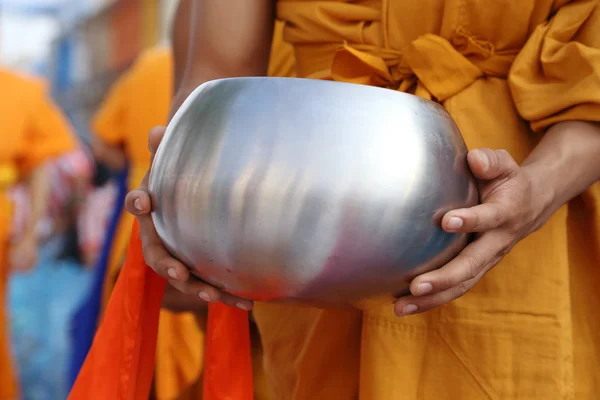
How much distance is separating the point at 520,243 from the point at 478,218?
0.62 ft

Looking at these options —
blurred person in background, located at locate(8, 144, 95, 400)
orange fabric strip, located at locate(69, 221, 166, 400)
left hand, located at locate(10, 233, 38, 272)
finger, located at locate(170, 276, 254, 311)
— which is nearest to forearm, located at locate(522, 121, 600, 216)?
finger, located at locate(170, 276, 254, 311)

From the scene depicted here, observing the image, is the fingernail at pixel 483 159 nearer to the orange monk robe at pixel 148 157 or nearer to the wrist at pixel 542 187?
the wrist at pixel 542 187

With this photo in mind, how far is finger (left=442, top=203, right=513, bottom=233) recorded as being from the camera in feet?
1.79

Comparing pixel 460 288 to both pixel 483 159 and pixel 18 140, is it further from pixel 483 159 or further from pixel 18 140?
pixel 18 140

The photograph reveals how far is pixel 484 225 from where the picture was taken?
57cm

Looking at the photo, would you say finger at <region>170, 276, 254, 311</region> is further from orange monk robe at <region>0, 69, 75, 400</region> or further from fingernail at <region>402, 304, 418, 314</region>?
orange monk robe at <region>0, 69, 75, 400</region>

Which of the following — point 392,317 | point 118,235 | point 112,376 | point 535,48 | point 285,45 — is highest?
point 535,48

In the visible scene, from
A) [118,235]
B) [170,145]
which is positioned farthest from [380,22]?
[118,235]

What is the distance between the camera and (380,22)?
2.53 ft

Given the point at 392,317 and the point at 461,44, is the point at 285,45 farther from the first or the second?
the point at 392,317

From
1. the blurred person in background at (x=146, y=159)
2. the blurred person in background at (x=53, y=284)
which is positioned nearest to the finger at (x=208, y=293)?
the blurred person in background at (x=146, y=159)

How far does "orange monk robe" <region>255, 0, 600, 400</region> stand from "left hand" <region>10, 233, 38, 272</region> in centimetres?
231

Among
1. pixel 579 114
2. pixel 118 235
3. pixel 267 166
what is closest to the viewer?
pixel 267 166

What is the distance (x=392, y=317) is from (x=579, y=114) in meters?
0.27
